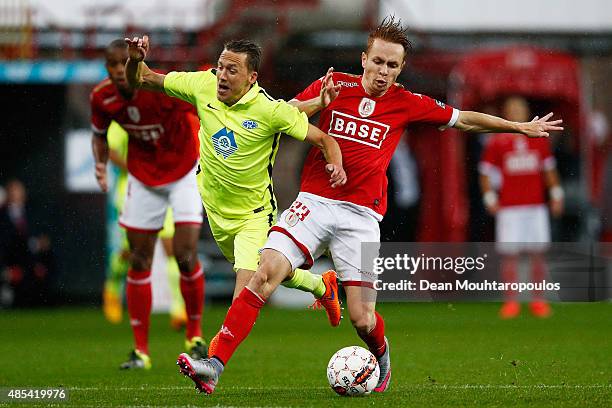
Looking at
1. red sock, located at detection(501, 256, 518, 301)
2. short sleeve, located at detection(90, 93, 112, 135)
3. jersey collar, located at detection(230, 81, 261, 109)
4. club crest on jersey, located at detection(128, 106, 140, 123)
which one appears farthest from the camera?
red sock, located at detection(501, 256, 518, 301)

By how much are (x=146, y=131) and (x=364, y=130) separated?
239 centimetres

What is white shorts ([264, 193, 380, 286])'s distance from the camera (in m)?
7.05

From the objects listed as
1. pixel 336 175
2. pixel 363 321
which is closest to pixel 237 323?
pixel 363 321

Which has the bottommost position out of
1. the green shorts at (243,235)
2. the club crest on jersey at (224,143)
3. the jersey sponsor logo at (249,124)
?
the green shorts at (243,235)

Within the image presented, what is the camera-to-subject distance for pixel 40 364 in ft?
30.2

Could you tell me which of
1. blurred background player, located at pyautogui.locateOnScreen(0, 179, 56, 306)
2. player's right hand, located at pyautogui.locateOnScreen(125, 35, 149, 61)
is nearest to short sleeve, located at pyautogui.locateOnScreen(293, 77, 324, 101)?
player's right hand, located at pyautogui.locateOnScreen(125, 35, 149, 61)

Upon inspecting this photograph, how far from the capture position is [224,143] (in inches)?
290

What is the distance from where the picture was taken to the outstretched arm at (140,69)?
716 centimetres

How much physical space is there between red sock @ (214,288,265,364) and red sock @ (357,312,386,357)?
0.80 metres

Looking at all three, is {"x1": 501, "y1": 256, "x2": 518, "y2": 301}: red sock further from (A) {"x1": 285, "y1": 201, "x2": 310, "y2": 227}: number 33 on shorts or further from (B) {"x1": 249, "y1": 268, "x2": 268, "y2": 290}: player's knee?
(B) {"x1": 249, "y1": 268, "x2": 268, "y2": 290}: player's knee

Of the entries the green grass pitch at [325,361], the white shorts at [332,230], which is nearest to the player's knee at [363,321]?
the white shorts at [332,230]

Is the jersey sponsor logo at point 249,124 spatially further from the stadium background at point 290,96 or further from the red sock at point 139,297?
the stadium background at point 290,96

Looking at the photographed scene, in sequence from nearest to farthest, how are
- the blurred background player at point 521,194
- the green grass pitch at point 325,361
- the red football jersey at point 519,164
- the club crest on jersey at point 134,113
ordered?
the green grass pitch at point 325,361 < the club crest on jersey at point 134,113 < the blurred background player at point 521,194 < the red football jersey at point 519,164

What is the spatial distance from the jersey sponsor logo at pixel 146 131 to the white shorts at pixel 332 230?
2.17 m
